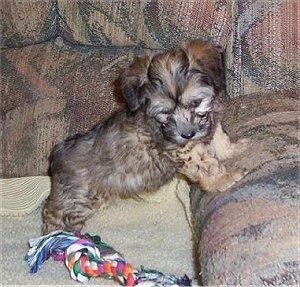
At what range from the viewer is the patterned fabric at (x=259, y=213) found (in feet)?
5.23

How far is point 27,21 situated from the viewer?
113 inches

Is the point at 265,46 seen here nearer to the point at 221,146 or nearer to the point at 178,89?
the point at 221,146

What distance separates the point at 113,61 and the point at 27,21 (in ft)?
1.30

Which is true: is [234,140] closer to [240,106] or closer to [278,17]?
[240,106]

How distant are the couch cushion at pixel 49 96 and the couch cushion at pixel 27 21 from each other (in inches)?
1.9

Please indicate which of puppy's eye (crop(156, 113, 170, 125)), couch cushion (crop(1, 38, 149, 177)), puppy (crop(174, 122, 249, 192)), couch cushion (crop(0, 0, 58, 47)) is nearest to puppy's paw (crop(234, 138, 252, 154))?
puppy (crop(174, 122, 249, 192))

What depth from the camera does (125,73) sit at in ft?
7.72

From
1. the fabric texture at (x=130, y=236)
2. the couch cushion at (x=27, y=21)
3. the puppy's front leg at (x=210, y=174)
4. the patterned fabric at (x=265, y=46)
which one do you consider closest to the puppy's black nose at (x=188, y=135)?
the puppy's front leg at (x=210, y=174)

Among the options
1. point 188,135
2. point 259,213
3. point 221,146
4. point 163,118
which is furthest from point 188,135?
point 259,213

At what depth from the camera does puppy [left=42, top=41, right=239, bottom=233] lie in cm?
222

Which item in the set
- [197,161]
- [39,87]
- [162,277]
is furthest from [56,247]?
[39,87]

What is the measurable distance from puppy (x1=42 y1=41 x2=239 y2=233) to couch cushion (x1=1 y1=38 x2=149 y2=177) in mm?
226

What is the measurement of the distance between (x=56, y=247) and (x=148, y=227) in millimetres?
371

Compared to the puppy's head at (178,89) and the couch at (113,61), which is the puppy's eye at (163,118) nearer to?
the puppy's head at (178,89)
